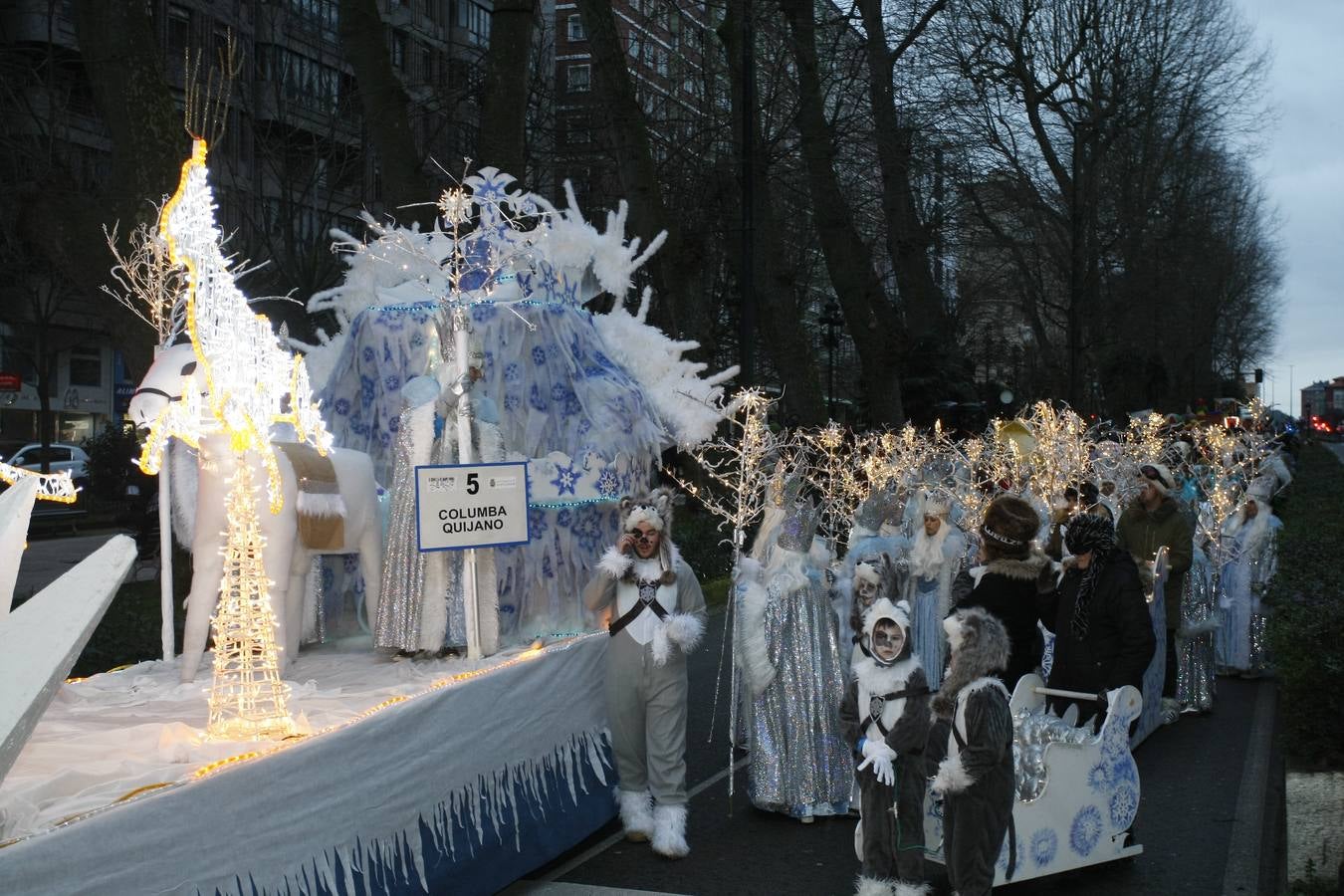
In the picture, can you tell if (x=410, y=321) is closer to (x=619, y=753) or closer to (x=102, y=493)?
(x=619, y=753)

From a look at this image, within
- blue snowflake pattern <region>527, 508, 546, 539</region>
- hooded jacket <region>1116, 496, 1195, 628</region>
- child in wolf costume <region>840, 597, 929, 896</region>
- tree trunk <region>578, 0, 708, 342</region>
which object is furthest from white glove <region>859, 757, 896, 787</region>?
tree trunk <region>578, 0, 708, 342</region>

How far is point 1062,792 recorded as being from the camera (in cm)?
563

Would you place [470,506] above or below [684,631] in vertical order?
above

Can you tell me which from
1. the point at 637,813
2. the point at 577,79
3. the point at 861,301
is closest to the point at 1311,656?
the point at 637,813

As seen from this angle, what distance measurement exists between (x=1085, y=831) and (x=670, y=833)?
1840 millimetres

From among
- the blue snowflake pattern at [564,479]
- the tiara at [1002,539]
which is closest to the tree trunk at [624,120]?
the blue snowflake pattern at [564,479]

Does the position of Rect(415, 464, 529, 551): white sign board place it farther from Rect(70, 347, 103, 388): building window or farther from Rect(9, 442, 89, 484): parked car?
Rect(70, 347, 103, 388): building window

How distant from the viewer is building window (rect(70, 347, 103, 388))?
37.5m

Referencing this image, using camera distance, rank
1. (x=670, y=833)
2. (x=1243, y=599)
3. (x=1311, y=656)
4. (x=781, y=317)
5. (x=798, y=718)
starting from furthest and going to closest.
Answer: (x=781, y=317) < (x=1243, y=599) < (x=798, y=718) < (x=670, y=833) < (x=1311, y=656)

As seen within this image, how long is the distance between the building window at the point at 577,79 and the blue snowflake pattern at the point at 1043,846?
17.8 meters

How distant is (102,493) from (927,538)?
391 inches

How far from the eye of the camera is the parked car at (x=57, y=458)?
27.5 metres

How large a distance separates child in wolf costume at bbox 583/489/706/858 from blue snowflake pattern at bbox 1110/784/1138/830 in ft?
6.31

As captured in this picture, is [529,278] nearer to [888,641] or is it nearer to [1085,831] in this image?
[888,641]
